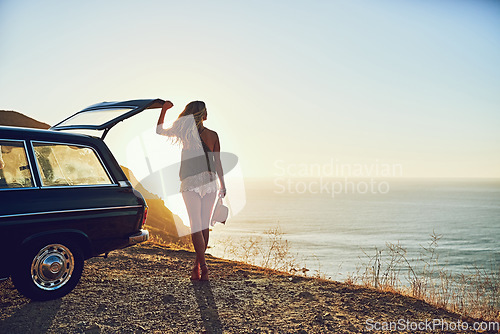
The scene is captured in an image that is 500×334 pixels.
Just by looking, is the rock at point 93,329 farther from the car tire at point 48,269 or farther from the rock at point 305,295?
the rock at point 305,295

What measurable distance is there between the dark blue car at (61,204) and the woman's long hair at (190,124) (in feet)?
1.41

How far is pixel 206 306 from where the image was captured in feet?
15.3

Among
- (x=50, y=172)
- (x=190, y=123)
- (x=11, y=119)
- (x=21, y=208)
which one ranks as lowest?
(x=21, y=208)

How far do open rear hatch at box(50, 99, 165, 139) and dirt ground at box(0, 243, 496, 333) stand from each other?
2.15 metres

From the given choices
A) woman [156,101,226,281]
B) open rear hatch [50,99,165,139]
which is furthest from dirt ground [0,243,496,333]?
open rear hatch [50,99,165,139]

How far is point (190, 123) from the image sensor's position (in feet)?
17.2

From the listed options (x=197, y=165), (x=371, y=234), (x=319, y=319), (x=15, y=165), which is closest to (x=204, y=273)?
(x=197, y=165)

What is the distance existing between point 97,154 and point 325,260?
46.4 m

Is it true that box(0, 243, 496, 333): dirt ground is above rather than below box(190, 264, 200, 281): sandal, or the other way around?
below

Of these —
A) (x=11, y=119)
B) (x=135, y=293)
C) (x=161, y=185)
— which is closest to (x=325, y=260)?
(x=11, y=119)

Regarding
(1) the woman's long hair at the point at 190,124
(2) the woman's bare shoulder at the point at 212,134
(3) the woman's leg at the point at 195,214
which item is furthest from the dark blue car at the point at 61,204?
(2) the woman's bare shoulder at the point at 212,134

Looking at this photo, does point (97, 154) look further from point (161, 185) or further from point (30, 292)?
point (161, 185)

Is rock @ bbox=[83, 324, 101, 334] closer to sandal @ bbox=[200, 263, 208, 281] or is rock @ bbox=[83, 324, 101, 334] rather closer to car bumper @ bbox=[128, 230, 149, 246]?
car bumper @ bbox=[128, 230, 149, 246]

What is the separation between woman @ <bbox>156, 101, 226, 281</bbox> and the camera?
5258 mm
